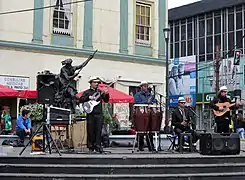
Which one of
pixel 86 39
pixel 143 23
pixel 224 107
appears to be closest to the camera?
pixel 224 107

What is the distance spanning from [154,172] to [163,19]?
20.0 meters

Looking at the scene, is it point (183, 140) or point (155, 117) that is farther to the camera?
point (183, 140)

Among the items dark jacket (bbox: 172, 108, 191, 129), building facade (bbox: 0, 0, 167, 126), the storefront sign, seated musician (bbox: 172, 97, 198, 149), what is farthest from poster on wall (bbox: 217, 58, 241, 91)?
dark jacket (bbox: 172, 108, 191, 129)

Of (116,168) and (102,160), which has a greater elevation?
(102,160)

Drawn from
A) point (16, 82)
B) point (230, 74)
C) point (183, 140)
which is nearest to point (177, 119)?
point (183, 140)

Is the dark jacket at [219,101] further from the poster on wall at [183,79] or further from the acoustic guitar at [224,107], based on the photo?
the poster on wall at [183,79]

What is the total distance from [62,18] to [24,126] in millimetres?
10299

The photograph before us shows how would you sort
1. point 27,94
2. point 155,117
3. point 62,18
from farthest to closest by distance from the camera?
point 62,18
point 27,94
point 155,117

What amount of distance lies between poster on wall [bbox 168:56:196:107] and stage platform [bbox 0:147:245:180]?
43936mm

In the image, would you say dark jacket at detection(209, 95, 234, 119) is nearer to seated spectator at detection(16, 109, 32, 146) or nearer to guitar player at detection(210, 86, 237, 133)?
guitar player at detection(210, 86, 237, 133)

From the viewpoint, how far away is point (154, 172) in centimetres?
1055

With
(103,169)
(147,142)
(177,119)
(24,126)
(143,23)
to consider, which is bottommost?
(103,169)

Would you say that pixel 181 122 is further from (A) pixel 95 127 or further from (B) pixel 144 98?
(A) pixel 95 127

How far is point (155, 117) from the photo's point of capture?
1270 centimetres
